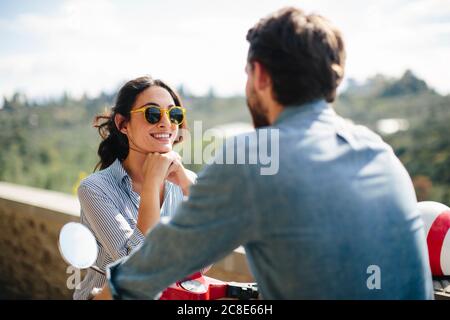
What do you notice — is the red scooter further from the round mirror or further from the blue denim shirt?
the blue denim shirt

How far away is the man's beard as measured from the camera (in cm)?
167

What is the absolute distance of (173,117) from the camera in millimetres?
2918

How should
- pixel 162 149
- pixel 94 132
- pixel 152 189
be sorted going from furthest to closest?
1. pixel 94 132
2. pixel 162 149
3. pixel 152 189

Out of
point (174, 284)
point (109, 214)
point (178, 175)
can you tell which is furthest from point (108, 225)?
point (174, 284)

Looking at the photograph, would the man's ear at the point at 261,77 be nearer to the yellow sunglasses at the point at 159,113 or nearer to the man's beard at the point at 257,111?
the man's beard at the point at 257,111

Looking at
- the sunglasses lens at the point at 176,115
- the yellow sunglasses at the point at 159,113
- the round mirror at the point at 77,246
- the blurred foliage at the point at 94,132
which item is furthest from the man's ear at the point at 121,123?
the blurred foliage at the point at 94,132

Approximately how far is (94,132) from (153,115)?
9.78 metres

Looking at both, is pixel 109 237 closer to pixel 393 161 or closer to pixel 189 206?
pixel 189 206

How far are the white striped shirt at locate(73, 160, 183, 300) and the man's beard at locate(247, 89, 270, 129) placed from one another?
1084mm

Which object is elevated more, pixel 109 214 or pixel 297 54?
pixel 297 54

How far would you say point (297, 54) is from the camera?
1544 mm

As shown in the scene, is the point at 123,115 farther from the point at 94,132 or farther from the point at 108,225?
the point at 94,132
